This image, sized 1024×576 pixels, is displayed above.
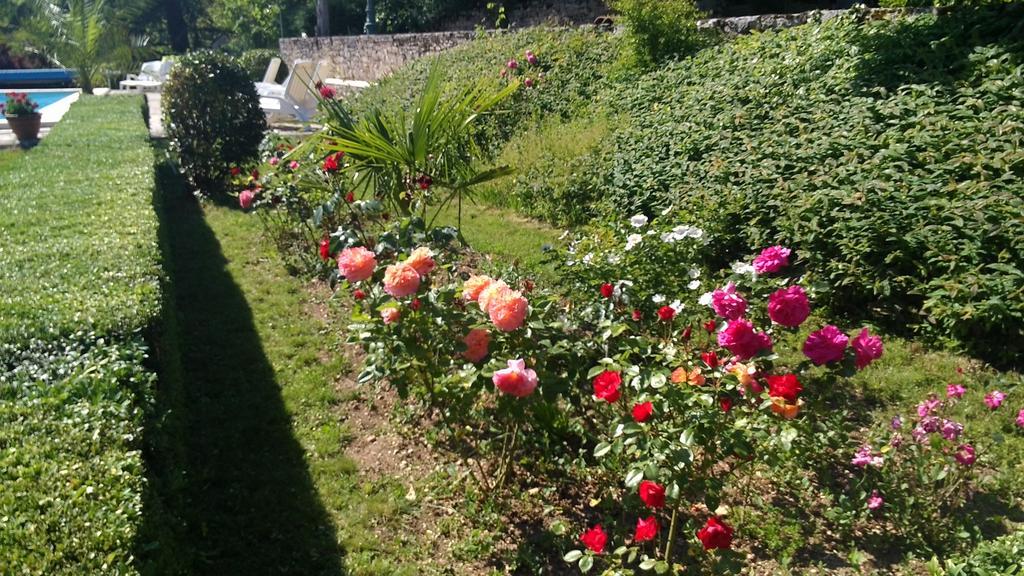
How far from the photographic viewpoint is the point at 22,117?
39.1 feet

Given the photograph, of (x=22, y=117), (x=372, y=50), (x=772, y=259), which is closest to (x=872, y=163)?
(x=772, y=259)

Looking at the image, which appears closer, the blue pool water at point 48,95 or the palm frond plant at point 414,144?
the palm frond plant at point 414,144

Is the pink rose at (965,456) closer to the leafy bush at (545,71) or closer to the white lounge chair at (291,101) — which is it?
the leafy bush at (545,71)

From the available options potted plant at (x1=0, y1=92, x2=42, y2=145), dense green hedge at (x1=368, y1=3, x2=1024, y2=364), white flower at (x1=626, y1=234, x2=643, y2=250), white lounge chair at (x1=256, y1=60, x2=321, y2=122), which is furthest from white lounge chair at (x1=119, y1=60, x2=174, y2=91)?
white flower at (x1=626, y1=234, x2=643, y2=250)

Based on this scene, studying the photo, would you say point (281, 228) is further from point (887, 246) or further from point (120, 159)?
point (887, 246)

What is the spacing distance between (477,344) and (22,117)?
12.2 metres

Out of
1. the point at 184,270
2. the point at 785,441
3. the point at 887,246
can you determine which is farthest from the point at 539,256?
the point at 785,441

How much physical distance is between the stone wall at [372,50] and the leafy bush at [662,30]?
5932mm

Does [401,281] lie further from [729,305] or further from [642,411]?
[729,305]

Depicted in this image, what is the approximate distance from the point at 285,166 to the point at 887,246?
15.0 ft

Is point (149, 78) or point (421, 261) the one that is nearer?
point (421, 261)

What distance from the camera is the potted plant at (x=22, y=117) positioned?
11891 mm

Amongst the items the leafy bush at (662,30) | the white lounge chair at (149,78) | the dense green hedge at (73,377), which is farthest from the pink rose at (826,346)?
the white lounge chair at (149,78)

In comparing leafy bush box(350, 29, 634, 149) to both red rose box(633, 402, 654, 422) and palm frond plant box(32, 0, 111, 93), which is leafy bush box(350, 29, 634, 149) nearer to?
red rose box(633, 402, 654, 422)
